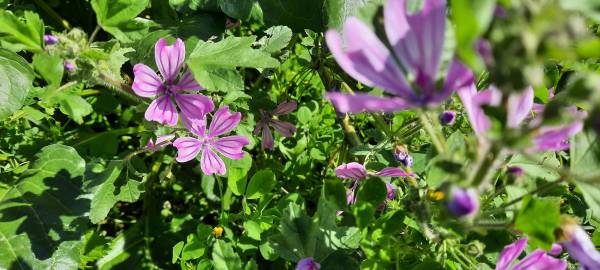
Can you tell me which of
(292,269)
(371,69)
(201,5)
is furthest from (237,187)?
(371,69)

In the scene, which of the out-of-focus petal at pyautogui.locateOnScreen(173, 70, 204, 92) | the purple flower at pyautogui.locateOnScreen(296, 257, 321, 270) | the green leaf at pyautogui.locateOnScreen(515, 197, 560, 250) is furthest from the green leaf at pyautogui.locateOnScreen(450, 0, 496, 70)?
the out-of-focus petal at pyautogui.locateOnScreen(173, 70, 204, 92)

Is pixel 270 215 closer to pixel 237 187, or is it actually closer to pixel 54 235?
pixel 237 187

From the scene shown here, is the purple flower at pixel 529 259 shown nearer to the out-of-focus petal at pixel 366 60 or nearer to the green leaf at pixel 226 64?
the out-of-focus petal at pixel 366 60

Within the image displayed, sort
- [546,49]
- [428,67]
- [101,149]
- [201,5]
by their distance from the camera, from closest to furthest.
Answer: [546,49], [428,67], [201,5], [101,149]

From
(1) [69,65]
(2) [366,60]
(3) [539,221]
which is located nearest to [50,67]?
(1) [69,65]

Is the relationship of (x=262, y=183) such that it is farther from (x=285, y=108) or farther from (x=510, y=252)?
(x=510, y=252)

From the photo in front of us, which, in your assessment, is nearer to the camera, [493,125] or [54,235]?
[493,125]
